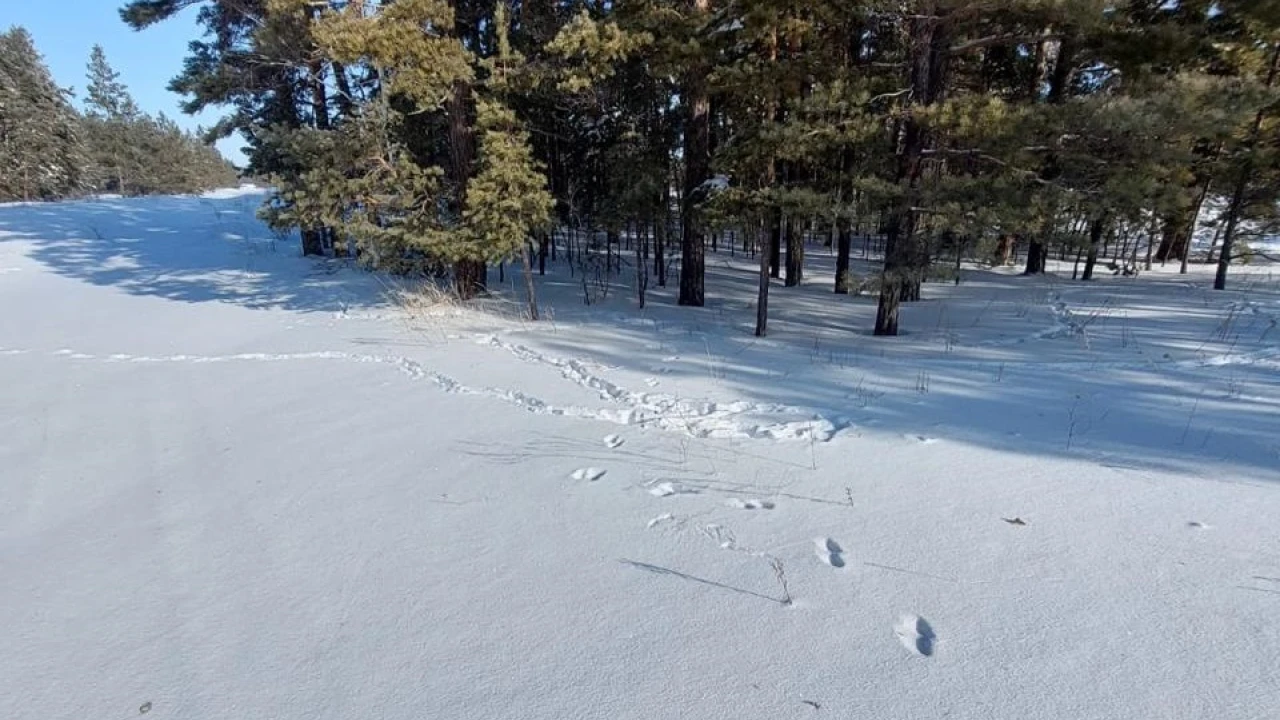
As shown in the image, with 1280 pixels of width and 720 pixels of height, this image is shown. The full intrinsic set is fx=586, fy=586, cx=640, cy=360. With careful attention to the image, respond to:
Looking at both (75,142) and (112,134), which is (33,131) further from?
(112,134)

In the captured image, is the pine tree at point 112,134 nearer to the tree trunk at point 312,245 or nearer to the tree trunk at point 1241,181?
the tree trunk at point 312,245

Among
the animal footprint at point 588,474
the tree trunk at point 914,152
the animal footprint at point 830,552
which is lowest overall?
the animal footprint at point 588,474

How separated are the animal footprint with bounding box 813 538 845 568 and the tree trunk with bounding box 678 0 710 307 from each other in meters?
7.35

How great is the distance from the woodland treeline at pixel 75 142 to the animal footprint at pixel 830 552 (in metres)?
24.3

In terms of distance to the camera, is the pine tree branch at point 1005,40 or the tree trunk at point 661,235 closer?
the pine tree branch at point 1005,40

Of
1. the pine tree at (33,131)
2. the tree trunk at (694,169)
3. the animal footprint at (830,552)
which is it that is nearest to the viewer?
the animal footprint at (830,552)

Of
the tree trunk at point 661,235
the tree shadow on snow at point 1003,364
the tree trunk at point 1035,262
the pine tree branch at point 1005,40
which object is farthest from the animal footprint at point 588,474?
the tree trunk at point 1035,262

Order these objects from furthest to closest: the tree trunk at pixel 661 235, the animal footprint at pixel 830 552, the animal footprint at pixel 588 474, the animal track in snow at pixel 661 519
→ the tree trunk at pixel 661 235 → the animal footprint at pixel 588 474 → the animal track in snow at pixel 661 519 → the animal footprint at pixel 830 552

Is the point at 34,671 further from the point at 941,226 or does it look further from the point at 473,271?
the point at 473,271

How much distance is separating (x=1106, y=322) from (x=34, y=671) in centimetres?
1136

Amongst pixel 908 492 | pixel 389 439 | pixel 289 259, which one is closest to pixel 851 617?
pixel 908 492

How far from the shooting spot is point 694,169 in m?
10.4

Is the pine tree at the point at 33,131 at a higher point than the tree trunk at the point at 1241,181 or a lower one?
higher

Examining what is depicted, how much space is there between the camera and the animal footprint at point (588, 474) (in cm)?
366
